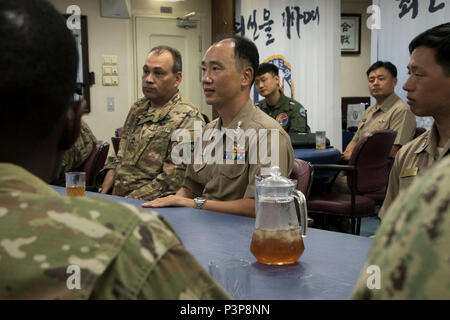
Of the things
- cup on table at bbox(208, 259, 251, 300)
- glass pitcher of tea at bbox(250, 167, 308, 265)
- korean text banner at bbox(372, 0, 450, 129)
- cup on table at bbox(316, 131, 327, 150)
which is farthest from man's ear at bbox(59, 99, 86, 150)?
korean text banner at bbox(372, 0, 450, 129)

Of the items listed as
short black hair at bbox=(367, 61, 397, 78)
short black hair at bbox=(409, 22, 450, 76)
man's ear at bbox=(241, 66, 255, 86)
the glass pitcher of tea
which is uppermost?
short black hair at bbox=(367, 61, 397, 78)

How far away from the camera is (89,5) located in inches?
258

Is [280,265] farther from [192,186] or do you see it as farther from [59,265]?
[192,186]

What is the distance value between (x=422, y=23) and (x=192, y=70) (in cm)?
333

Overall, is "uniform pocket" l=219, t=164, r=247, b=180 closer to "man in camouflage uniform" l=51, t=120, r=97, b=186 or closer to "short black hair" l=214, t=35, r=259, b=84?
"short black hair" l=214, t=35, r=259, b=84

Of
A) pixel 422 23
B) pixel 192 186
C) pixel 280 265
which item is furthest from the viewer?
pixel 422 23

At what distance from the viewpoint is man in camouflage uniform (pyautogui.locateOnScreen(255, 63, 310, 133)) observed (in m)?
5.13

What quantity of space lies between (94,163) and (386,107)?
9.46 ft

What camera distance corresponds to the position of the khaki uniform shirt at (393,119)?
14.9 feet

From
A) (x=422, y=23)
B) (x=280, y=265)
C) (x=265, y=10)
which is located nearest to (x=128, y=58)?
(x=265, y=10)

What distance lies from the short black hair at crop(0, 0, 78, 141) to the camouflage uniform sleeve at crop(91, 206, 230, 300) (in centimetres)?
18

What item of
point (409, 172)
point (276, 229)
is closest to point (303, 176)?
point (409, 172)

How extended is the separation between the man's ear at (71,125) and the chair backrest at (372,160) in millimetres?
2977

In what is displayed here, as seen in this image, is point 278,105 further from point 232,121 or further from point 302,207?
point 302,207
